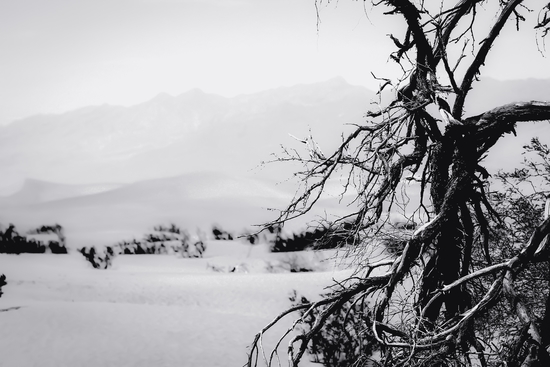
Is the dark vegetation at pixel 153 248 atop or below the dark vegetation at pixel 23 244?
below

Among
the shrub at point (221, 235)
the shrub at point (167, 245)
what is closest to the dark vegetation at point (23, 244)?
the shrub at point (167, 245)

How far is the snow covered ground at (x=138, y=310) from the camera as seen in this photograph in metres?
14.0

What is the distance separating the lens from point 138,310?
706 inches

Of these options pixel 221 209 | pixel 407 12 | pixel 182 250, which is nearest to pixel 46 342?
pixel 407 12

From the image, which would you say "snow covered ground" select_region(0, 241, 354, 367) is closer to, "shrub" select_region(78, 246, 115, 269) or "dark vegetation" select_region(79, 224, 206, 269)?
"shrub" select_region(78, 246, 115, 269)

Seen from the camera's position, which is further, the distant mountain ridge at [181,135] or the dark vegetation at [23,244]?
the distant mountain ridge at [181,135]

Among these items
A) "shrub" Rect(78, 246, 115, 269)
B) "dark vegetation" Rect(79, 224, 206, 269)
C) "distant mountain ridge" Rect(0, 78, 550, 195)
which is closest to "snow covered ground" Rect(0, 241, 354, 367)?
"shrub" Rect(78, 246, 115, 269)

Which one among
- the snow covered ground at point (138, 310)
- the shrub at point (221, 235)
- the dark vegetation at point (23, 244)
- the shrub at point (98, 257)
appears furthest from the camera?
the shrub at point (221, 235)

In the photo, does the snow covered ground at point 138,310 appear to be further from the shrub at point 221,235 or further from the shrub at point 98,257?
the shrub at point 221,235

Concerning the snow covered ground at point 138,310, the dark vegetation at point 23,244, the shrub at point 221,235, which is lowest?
the snow covered ground at point 138,310

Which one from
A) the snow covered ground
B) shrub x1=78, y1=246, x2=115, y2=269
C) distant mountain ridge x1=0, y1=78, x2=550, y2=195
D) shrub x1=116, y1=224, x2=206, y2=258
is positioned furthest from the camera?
distant mountain ridge x1=0, y1=78, x2=550, y2=195

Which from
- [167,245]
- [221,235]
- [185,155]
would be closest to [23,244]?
[167,245]

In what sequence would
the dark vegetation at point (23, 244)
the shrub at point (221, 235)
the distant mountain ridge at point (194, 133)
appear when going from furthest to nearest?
1. the distant mountain ridge at point (194, 133)
2. the shrub at point (221, 235)
3. the dark vegetation at point (23, 244)

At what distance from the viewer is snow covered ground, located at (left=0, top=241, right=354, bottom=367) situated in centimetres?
1400
